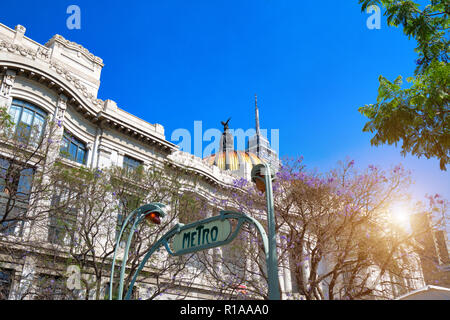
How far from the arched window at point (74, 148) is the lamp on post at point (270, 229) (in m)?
19.8

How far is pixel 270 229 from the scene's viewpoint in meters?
6.34

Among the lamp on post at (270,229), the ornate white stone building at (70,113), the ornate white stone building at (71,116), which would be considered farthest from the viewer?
the ornate white stone building at (70,113)

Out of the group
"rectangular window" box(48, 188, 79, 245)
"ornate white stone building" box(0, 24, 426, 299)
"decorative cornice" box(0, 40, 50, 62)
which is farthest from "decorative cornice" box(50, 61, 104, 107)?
"rectangular window" box(48, 188, 79, 245)

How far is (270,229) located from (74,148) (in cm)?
2235

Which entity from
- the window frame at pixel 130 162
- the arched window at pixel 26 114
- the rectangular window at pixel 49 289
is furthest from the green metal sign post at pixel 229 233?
the window frame at pixel 130 162

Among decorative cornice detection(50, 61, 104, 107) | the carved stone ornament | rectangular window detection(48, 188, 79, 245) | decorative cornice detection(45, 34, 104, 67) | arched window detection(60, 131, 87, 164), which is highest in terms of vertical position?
decorative cornice detection(45, 34, 104, 67)

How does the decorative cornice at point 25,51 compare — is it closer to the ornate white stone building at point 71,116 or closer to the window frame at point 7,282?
the ornate white stone building at point 71,116

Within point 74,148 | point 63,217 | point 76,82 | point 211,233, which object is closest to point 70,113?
point 76,82

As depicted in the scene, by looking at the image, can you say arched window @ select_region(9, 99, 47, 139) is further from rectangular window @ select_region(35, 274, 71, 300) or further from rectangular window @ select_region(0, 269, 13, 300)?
rectangular window @ select_region(35, 274, 71, 300)

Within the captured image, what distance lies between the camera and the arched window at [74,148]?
2481 centimetres

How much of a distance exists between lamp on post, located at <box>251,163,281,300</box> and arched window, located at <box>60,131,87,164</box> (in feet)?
65.0

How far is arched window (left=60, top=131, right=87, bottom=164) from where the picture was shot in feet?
81.4

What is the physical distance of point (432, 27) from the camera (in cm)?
948

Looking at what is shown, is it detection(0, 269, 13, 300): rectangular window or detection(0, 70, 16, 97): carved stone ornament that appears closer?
detection(0, 269, 13, 300): rectangular window
